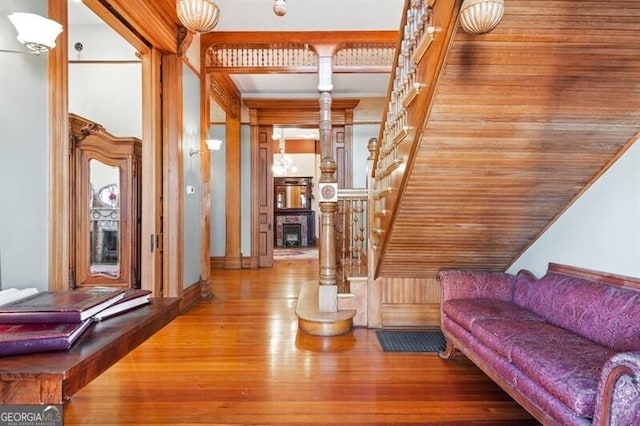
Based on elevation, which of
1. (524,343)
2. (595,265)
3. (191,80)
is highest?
(191,80)

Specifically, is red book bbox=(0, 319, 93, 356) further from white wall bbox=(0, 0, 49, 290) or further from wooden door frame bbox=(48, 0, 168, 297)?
wooden door frame bbox=(48, 0, 168, 297)

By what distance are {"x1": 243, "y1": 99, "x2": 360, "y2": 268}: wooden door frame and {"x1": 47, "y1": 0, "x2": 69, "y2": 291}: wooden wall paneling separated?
16.0ft

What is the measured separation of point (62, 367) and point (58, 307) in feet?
0.92

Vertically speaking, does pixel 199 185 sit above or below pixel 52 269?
above

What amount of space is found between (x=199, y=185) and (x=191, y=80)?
4.06 feet

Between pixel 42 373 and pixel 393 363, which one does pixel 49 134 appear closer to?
pixel 42 373

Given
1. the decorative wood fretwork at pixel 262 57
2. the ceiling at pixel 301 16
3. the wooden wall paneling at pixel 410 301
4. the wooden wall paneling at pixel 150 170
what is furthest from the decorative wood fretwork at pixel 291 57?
the wooden wall paneling at pixel 410 301

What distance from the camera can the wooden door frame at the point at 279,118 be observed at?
6.96 meters

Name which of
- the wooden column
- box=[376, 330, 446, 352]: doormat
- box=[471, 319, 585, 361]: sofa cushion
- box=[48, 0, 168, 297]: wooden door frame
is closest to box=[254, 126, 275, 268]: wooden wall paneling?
the wooden column

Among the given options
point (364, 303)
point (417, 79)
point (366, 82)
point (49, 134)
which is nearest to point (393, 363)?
point (364, 303)

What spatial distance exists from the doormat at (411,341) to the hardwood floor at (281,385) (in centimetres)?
10

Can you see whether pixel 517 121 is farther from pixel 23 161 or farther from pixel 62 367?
pixel 23 161

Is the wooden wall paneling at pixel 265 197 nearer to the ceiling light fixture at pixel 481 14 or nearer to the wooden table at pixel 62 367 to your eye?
the ceiling light fixture at pixel 481 14

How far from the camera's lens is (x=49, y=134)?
78.6 inches
